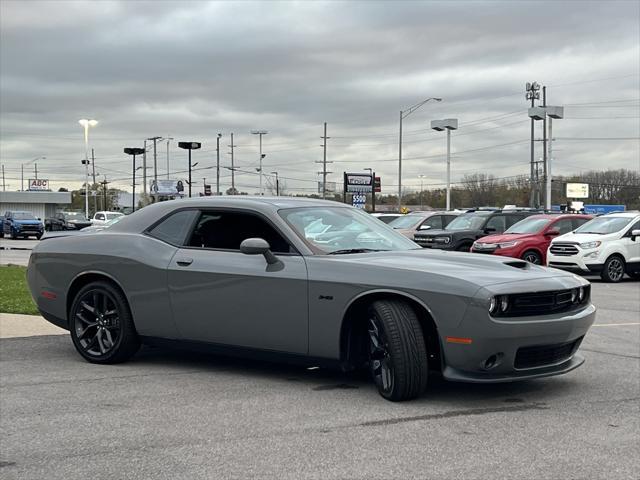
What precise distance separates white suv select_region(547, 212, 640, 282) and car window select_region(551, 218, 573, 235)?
222cm

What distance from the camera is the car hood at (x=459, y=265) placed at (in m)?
5.37

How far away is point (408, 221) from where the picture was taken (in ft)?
81.7

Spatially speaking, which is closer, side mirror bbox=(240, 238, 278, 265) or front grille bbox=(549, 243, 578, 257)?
side mirror bbox=(240, 238, 278, 265)

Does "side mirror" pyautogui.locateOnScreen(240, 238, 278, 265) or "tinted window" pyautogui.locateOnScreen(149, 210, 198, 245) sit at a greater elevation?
"tinted window" pyautogui.locateOnScreen(149, 210, 198, 245)

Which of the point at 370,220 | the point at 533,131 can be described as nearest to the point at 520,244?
the point at 370,220

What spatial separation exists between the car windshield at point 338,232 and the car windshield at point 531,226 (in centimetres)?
1444

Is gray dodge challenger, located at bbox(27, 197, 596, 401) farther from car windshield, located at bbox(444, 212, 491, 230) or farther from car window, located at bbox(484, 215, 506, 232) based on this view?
car window, located at bbox(484, 215, 506, 232)

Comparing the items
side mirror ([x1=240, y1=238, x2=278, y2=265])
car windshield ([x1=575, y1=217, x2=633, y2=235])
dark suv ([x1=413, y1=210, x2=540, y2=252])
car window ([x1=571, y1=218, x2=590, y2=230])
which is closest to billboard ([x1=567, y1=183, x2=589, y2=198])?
dark suv ([x1=413, y1=210, x2=540, y2=252])

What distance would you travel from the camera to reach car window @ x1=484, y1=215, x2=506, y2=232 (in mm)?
23141

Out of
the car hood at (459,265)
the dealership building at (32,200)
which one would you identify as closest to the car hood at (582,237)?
the car hood at (459,265)

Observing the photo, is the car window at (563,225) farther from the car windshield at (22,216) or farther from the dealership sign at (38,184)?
the dealership sign at (38,184)

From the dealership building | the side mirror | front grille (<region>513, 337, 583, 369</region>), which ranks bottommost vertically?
front grille (<region>513, 337, 583, 369</region>)

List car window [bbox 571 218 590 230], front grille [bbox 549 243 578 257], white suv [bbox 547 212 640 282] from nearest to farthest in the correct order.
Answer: white suv [bbox 547 212 640 282] → front grille [bbox 549 243 578 257] → car window [bbox 571 218 590 230]

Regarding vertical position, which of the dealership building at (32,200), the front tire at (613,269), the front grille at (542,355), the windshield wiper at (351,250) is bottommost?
the front tire at (613,269)
